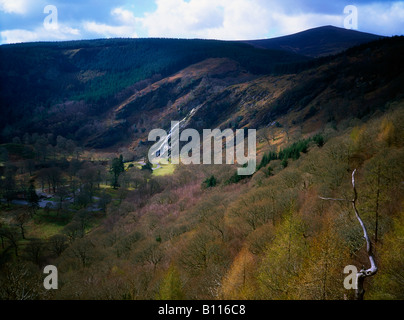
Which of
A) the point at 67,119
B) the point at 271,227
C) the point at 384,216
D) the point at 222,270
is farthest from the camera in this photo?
the point at 67,119

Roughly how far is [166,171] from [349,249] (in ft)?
309

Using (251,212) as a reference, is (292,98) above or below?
above

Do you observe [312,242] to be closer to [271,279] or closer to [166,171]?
[271,279]

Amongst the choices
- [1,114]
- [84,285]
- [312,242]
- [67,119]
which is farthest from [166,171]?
[1,114]

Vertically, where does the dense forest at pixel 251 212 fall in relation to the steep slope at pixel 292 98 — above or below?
below

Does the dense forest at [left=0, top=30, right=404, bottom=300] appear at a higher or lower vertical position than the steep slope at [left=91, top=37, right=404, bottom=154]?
lower

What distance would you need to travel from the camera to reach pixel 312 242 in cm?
1844

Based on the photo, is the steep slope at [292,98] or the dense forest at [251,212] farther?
the steep slope at [292,98]

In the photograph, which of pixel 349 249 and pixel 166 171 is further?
pixel 166 171

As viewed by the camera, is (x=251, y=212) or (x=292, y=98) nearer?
(x=251, y=212)

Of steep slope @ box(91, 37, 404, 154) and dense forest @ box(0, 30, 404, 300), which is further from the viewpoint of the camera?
steep slope @ box(91, 37, 404, 154)

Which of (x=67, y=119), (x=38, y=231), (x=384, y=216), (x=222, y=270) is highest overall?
(x=67, y=119)

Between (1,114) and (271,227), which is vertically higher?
(1,114)
